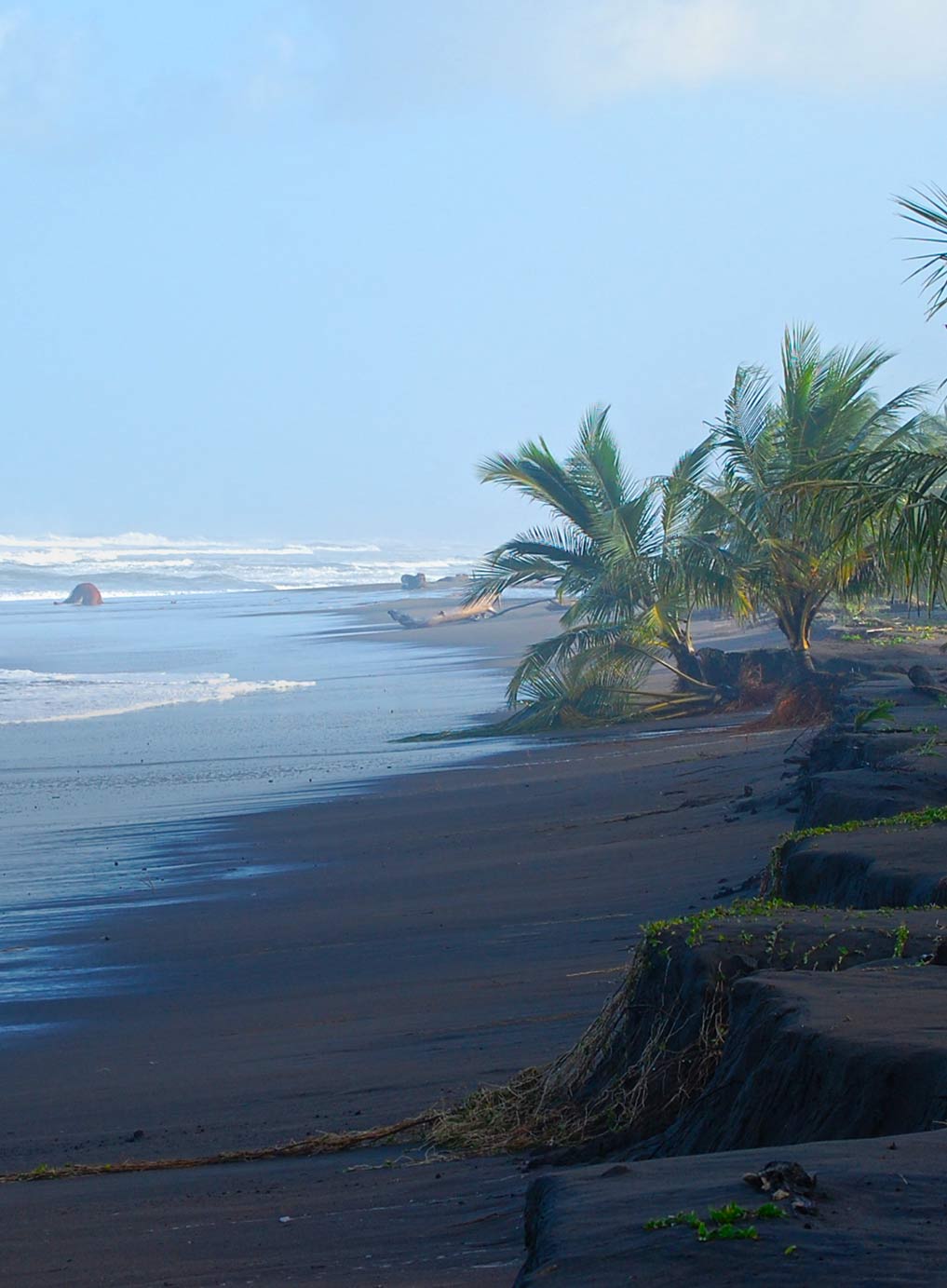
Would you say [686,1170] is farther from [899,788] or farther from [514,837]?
[514,837]

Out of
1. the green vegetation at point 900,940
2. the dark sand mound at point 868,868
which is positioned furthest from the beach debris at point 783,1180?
the dark sand mound at point 868,868

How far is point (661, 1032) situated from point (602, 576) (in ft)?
51.5

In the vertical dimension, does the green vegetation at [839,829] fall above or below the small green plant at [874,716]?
below

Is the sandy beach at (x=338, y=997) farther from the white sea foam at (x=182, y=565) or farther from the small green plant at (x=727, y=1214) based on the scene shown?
the white sea foam at (x=182, y=565)

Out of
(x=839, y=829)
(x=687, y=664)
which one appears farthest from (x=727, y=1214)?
(x=687, y=664)

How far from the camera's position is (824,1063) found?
338cm

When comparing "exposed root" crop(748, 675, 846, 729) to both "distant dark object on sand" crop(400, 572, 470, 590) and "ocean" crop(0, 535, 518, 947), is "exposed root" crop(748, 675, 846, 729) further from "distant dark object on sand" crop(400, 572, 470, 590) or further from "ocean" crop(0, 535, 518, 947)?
"distant dark object on sand" crop(400, 572, 470, 590)

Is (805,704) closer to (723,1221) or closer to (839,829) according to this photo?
(839,829)

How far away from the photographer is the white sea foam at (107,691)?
883 inches

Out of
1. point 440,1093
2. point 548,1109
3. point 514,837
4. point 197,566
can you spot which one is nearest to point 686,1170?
point 548,1109

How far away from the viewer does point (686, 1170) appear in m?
2.90

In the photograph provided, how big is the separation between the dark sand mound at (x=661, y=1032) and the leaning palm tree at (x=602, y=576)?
45.0ft

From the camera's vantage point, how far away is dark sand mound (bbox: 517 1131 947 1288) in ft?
7.72

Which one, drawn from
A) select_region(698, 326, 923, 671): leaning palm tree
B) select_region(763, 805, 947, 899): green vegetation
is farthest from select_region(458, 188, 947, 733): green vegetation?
select_region(763, 805, 947, 899): green vegetation
